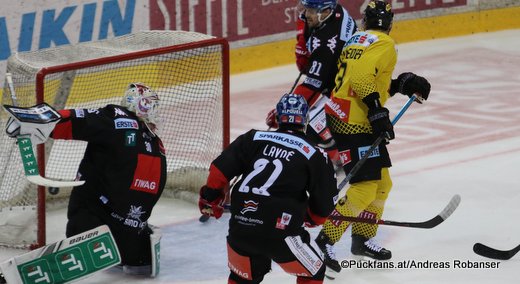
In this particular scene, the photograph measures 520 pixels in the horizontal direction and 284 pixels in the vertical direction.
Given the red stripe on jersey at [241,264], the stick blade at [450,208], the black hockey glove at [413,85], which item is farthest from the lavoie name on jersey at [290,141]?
the stick blade at [450,208]

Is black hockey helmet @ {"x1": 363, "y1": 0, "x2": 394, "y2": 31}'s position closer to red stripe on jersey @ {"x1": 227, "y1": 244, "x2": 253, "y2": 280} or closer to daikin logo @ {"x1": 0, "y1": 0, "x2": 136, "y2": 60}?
red stripe on jersey @ {"x1": 227, "y1": 244, "x2": 253, "y2": 280}

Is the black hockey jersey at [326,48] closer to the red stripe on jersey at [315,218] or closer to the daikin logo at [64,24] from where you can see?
the red stripe on jersey at [315,218]

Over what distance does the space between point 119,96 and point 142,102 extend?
0.98m

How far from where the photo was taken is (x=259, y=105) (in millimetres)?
8555

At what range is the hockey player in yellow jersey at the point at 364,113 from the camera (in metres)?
5.33

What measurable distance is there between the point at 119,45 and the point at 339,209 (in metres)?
1.53

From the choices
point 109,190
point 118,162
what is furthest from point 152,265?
point 118,162

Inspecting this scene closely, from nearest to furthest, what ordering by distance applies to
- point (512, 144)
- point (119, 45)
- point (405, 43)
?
point (119, 45) → point (512, 144) → point (405, 43)

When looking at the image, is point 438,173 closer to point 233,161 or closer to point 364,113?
point 364,113

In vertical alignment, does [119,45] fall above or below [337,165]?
above

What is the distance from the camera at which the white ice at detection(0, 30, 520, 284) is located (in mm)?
5527

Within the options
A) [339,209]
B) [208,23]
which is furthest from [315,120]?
[208,23]

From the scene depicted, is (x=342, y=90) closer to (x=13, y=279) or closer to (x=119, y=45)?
(x=119, y=45)

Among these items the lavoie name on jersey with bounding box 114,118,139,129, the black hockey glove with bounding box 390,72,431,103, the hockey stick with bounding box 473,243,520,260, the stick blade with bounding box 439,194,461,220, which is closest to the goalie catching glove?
the lavoie name on jersey with bounding box 114,118,139,129
